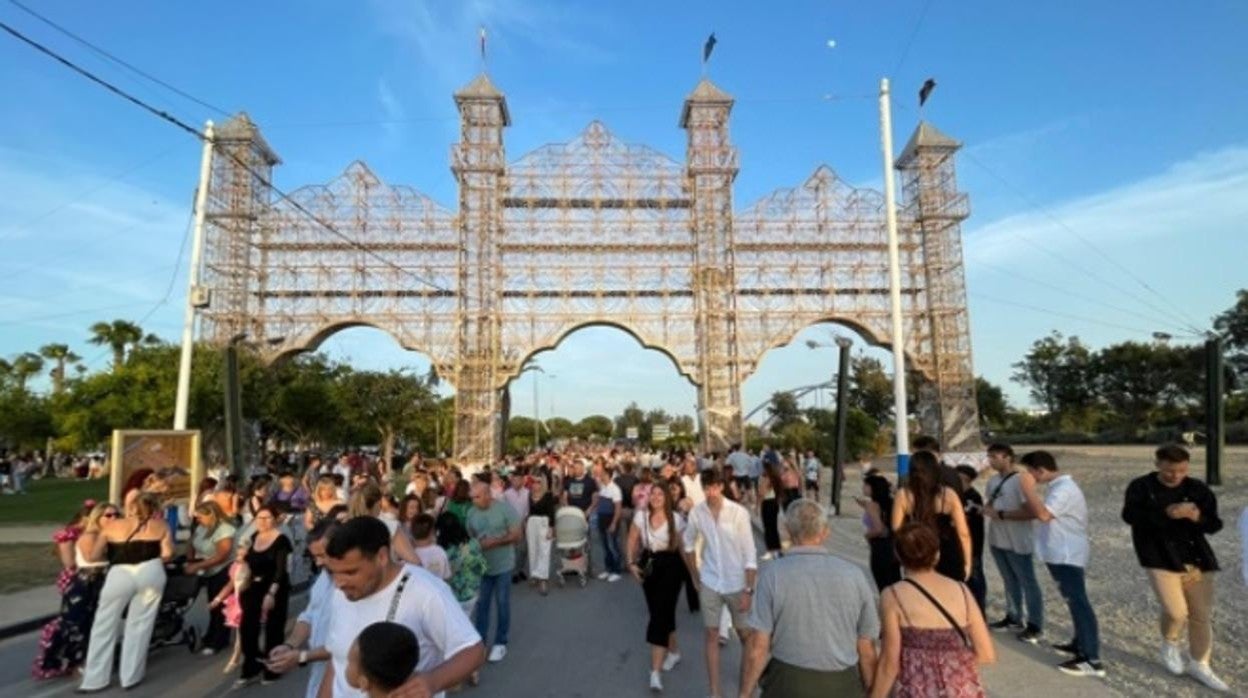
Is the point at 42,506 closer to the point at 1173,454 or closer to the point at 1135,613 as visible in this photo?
the point at 1135,613

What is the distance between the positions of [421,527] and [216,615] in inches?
132

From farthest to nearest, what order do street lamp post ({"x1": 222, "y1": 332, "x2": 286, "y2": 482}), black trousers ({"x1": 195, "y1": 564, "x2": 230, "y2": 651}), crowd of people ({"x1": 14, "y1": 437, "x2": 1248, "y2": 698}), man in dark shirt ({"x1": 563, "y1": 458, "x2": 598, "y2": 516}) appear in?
street lamp post ({"x1": 222, "y1": 332, "x2": 286, "y2": 482}) → man in dark shirt ({"x1": 563, "y1": 458, "x2": 598, "y2": 516}) → black trousers ({"x1": 195, "y1": 564, "x2": 230, "y2": 651}) → crowd of people ({"x1": 14, "y1": 437, "x2": 1248, "y2": 698})

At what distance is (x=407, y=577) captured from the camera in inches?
113

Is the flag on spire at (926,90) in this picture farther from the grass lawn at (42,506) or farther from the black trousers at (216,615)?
the grass lawn at (42,506)

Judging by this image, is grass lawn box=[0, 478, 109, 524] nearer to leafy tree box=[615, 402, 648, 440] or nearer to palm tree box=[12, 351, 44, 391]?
palm tree box=[12, 351, 44, 391]

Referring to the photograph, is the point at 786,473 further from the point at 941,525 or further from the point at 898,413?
the point at 941,525

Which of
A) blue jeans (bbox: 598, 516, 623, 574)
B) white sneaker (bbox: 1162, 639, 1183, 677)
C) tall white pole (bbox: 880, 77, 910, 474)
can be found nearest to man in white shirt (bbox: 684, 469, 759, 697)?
white sneaker (bbox: 1162, 639, 1183, 677)

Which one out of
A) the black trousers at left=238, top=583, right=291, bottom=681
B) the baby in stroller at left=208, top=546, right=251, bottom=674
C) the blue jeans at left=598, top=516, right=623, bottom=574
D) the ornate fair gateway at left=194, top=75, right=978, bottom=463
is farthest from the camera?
the ornate fair gateway at left=194, top=75, right=978, bottom=463

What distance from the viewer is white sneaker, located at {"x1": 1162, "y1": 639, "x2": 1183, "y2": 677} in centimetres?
591

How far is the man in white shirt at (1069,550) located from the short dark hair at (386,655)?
5.83 metres

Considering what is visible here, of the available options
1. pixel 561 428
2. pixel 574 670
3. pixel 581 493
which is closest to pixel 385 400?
pixel 581 493

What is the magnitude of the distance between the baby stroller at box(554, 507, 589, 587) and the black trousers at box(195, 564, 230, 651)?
4478mm

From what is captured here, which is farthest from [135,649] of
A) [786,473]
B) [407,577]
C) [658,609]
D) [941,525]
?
[786,473]

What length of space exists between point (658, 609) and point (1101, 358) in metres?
56.7
